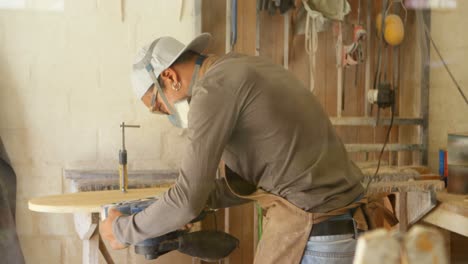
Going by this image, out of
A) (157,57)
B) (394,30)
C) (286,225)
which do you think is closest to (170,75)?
(157,57)

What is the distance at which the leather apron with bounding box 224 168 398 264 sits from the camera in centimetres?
88

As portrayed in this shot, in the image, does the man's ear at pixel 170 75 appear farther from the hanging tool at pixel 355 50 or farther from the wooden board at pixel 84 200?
the hanging tool at pixel 355 50

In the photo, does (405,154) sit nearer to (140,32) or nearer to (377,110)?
(377,110)

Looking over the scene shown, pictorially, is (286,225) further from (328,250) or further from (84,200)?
(84,200)

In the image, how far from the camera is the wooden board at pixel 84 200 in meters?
1.23

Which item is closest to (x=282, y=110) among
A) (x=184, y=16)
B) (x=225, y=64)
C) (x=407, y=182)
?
(x=225, y=64)

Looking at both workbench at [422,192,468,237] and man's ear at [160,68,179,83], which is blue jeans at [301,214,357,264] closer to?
man's ear at [160,68,179,83]

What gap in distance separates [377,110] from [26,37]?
122cm

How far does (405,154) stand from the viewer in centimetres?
185

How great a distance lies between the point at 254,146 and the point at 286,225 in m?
0.16

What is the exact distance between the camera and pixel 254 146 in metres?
0.86

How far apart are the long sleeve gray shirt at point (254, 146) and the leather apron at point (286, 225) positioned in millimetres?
15

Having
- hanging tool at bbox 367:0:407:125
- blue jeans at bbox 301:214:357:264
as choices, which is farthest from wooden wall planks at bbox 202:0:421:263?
blue jeans at bbox 301:214:357:264

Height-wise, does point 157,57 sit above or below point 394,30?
below
